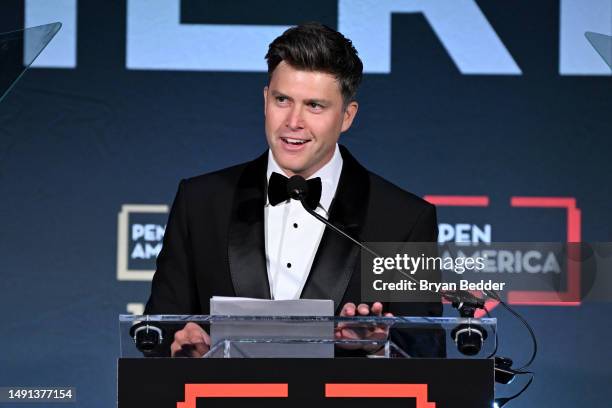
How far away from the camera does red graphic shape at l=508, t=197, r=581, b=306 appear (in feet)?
11.5

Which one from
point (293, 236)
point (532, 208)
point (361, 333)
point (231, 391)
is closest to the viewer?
point (231, 391)

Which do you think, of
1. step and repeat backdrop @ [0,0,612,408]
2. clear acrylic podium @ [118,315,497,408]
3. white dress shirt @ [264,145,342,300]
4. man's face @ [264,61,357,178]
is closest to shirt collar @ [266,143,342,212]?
white dress shirt @ [264,145,342,300]

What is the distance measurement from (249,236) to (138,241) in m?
1.04

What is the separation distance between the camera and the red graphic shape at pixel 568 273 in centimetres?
351

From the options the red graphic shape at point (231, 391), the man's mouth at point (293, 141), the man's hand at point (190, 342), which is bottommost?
the red graphic shape at point (231, 391)

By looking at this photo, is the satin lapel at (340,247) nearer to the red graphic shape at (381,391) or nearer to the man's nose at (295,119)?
the man's nose at (295,119)

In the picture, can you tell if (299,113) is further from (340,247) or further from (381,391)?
(381,391)

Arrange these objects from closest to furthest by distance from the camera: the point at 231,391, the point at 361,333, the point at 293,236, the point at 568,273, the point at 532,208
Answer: the point at 231,391
the point at 361,333
the point at 293,236
the point at 568,273
the point at 532,208

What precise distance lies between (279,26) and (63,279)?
43.9 inches

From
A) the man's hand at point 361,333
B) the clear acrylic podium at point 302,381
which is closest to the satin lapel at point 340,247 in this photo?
the man's hand at point 361,333

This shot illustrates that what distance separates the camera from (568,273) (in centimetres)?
347

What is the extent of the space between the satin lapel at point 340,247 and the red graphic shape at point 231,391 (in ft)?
2.66

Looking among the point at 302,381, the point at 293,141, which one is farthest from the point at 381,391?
the point at 293,141

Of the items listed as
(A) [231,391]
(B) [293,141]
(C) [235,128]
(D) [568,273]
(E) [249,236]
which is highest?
(C) [235,128]
